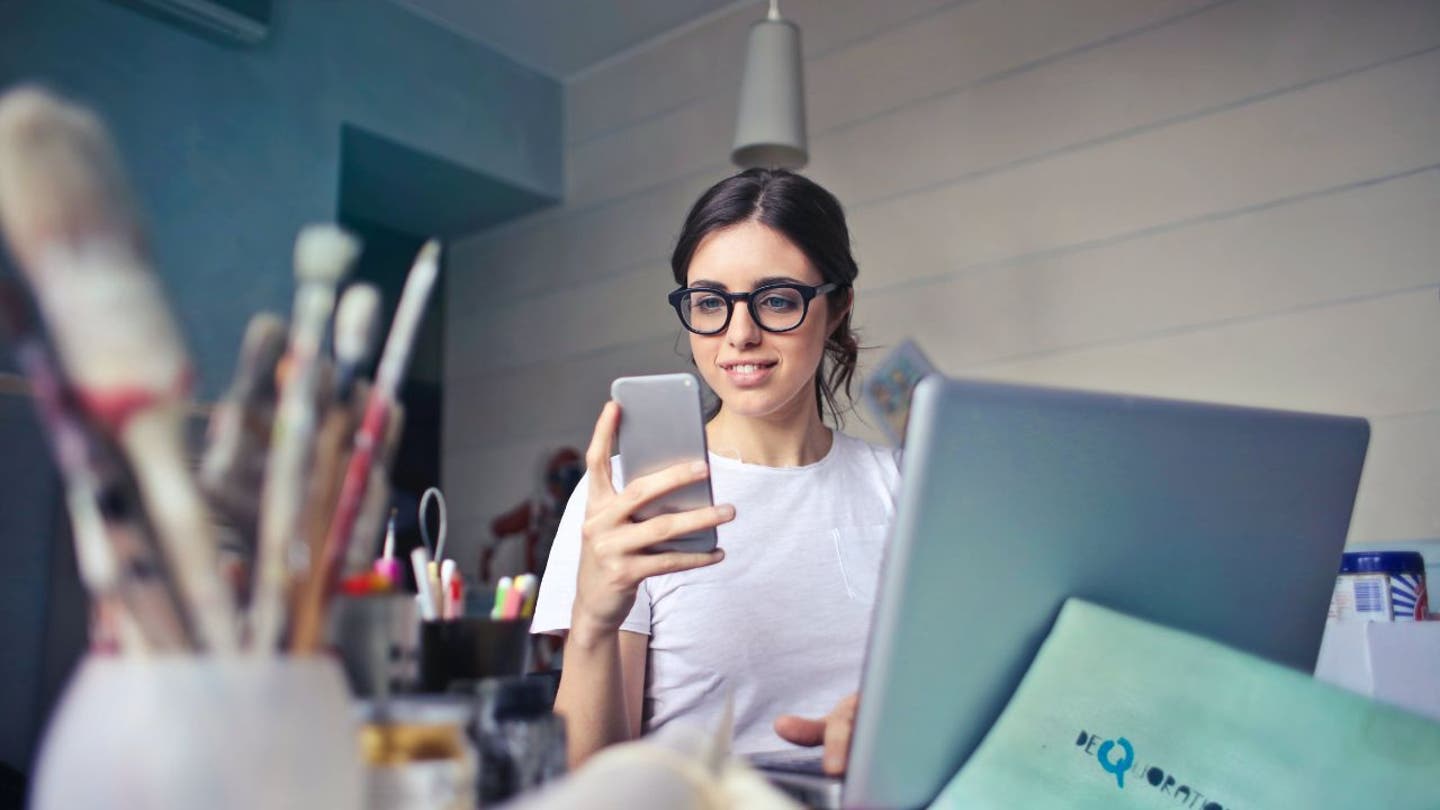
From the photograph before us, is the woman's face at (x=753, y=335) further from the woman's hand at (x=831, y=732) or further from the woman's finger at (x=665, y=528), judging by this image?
the woman's hand at (x=831, y=732)

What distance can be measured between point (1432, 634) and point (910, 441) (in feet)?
3.31

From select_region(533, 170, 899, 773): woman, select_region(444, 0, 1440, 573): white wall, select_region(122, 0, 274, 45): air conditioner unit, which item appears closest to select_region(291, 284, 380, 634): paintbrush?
select_region(533, 170, 899, 773): woman

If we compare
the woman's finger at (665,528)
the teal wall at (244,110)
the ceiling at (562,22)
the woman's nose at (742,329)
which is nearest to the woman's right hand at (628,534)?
the woman's finger at (665,528)

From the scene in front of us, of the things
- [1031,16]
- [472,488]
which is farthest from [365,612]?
[472,488]

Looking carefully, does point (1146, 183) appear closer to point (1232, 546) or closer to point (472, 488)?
point (1232, 546)

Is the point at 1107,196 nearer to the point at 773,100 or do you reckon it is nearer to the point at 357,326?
the point at 773,100

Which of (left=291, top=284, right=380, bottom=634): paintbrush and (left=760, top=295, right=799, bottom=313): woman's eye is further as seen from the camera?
(left=760, top=295, right=799, bottom=313): woman's eye

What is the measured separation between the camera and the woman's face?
1.42 meters

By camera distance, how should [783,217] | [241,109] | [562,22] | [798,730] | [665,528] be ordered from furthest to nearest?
[562,22] → [241,109] → [783,217] → [665,528] → [798,730]

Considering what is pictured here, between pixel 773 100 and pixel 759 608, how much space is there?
1525mm

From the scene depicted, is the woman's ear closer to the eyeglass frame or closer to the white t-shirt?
the eyeglass frame

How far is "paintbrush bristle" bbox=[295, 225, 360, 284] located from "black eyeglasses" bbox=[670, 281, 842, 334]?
0.95m

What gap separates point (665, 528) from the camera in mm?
940

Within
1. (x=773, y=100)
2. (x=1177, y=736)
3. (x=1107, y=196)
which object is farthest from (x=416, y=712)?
(x=1107, y=196)
